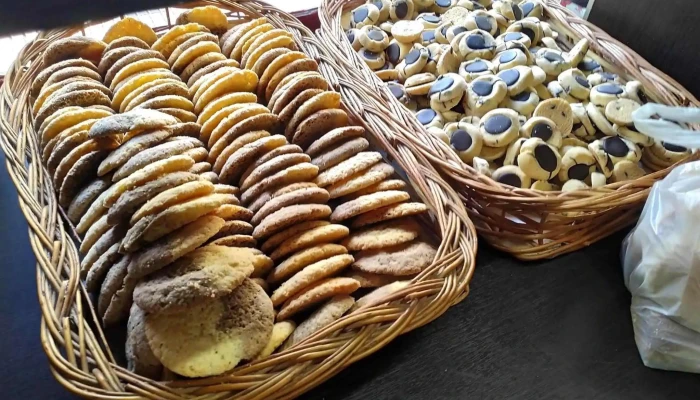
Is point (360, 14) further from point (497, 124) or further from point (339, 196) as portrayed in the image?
point (339, 196)

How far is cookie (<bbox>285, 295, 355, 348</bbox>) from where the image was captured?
0.85m

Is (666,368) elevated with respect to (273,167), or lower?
lower

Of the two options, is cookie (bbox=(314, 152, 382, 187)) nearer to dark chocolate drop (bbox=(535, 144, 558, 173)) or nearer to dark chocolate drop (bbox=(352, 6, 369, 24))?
dark chocolate drop (bbox=(535, 144, 558, 173))

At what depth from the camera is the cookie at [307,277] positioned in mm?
865

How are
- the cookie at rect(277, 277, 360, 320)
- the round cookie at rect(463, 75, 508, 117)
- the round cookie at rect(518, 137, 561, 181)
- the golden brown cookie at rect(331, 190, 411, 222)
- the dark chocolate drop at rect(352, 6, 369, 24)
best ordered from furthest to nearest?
the dark chocolate drop at rect(352, 6, 369, 24), the round cookie at rect(463, 75, 508, 117), the round cookie at rect(518, 137, 561, 181), the golden brown cookie at rect(331, 190, 411, 222), the cookie at rect(277, 277, 360, 320)

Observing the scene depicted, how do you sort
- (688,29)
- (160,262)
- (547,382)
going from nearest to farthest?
1. (160,262)
2. (547,382)
3. (688,29)

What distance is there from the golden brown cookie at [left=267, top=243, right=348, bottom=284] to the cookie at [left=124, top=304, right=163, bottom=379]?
220 millimetres

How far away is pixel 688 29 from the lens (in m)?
1.29

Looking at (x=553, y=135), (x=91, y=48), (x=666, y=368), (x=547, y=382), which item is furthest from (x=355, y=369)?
(x=91, y=48)

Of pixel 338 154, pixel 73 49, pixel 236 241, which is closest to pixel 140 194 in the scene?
pixel 236 241

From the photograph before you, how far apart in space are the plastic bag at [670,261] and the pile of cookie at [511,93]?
0.20 m

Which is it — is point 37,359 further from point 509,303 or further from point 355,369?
point 509,303

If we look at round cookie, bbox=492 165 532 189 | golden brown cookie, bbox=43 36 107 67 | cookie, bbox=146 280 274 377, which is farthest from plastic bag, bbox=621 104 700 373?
golden brown cookie, bbox=43 36 107 67

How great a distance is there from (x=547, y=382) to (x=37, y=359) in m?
0.86
